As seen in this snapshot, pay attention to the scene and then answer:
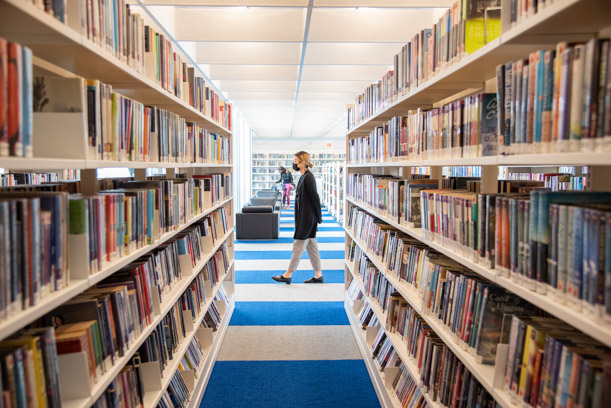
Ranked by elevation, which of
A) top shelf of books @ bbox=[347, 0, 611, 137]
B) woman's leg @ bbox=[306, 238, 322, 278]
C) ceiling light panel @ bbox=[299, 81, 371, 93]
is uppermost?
ceiling light panel @ bbox=[299, 81, 371, 93]

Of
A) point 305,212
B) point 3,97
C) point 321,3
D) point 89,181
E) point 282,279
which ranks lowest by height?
point 282,279

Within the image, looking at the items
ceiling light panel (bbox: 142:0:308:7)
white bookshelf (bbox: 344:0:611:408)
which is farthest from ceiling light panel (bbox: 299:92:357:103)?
white bookshelf (bbox: 344:0:611:408)

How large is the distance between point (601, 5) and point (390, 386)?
2.14 m

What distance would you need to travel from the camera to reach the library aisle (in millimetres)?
2740

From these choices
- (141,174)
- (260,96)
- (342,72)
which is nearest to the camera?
(141,174)

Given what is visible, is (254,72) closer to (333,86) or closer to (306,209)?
(333,86)

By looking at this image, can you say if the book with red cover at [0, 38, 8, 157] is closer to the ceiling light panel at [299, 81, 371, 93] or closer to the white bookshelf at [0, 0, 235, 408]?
the white bookshelf at [0, 0, 235, 408]

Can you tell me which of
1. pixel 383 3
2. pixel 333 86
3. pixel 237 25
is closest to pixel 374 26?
pixel 383 3

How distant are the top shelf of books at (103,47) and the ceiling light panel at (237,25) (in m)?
1.58

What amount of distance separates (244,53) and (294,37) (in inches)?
37.6

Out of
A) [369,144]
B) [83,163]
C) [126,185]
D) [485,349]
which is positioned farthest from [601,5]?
[369,144]

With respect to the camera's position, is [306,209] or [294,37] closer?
[294,37]

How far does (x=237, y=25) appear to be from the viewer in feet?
13.3

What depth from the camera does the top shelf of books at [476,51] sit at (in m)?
1.03
